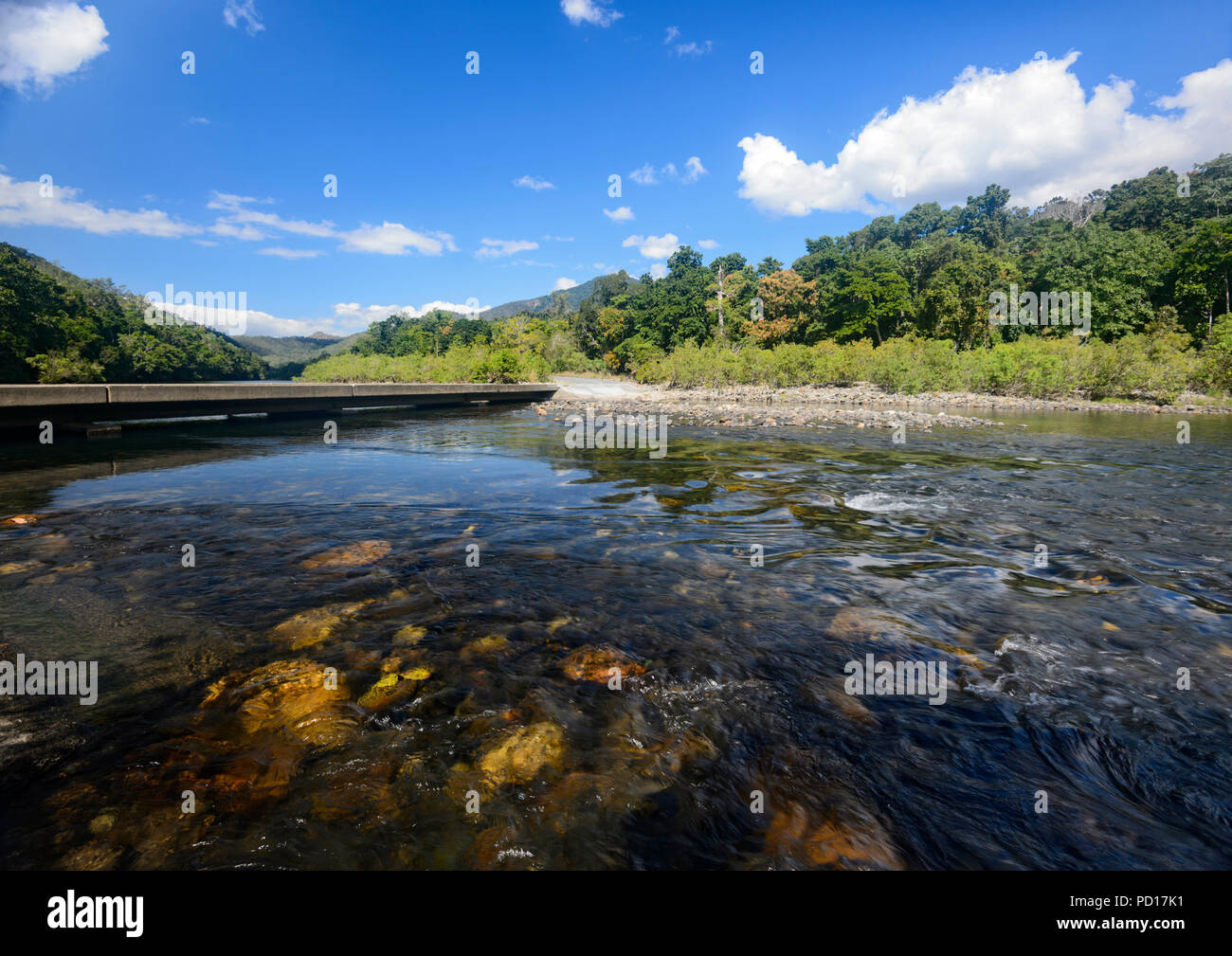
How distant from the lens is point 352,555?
18.9 ft

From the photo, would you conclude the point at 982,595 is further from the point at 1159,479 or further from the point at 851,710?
the point at 1159,479

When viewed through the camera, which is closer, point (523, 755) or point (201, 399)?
point (523, 755)

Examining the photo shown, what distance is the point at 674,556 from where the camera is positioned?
5.99 meters

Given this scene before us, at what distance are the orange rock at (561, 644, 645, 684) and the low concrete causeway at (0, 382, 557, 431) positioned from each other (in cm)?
1878

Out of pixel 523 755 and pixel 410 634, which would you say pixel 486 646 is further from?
pixel 523 755

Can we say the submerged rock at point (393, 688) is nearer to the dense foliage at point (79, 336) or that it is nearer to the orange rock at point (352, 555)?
the orange rock at point (352, 555)

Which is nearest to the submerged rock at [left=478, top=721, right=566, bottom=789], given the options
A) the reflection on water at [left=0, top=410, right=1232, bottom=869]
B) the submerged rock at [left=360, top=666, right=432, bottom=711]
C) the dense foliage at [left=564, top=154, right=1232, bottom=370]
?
the reflection on water at [left=0, top=410, right=1232, bottom=869]
